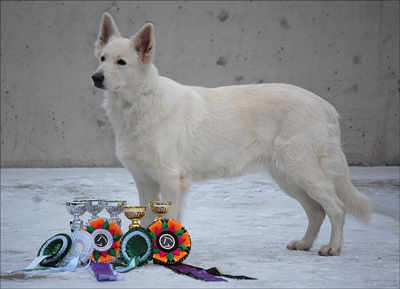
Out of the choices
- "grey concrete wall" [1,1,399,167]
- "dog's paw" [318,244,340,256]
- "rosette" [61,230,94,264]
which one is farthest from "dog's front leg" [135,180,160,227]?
"grey concrete wall" [1,1,399,167]

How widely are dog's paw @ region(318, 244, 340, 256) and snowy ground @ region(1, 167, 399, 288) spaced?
4 centimetres

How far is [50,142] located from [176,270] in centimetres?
611

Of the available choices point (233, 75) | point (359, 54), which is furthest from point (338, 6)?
point (233, 75)

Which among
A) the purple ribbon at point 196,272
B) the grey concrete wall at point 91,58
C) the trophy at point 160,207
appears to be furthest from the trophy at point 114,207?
the grey concrete wall at point 91,58

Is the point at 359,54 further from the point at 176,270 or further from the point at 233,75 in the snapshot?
the point at 176,270

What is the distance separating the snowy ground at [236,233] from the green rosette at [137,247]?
2.9 inches

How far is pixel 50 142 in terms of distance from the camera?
25.8 feet

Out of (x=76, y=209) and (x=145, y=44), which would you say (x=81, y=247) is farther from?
(x=145, y=44)

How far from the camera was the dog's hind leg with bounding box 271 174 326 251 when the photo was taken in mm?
3004

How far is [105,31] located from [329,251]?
2083mm

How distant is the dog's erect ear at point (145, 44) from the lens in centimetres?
281

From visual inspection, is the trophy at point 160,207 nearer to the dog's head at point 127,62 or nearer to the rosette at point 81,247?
the rosette at point 81,247

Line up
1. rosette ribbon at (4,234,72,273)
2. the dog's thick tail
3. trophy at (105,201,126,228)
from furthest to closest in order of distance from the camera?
the dog's thick tail < trophy at (105,201,126,228) < rosette ribbon at (4,234,72,273)

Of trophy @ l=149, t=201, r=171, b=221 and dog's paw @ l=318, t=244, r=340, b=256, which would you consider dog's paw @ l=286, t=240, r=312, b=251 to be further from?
trophy @ l=149, t=201, r=171, b=221
